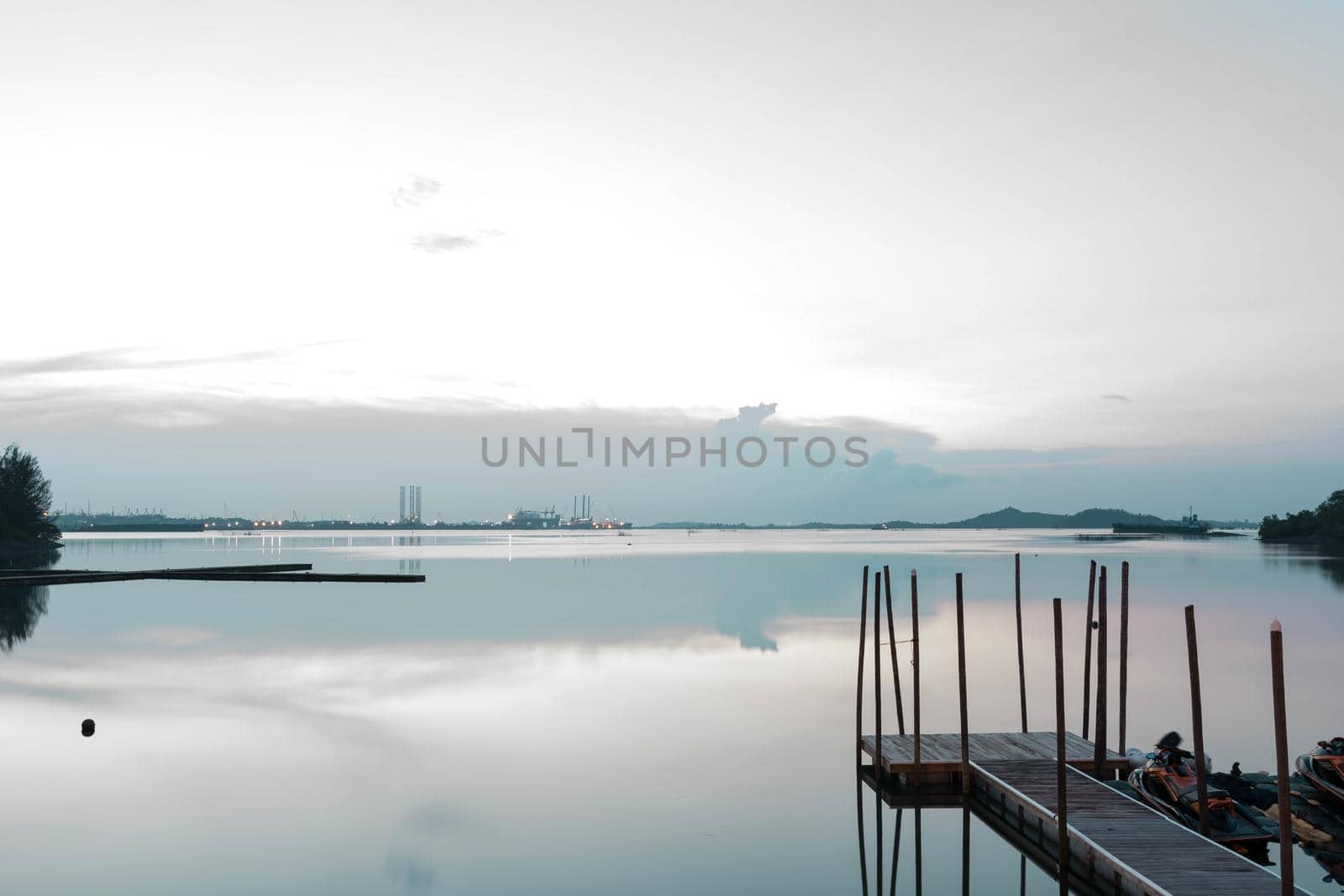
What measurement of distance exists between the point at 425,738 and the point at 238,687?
9487mm

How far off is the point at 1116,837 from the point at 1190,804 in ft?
8.34

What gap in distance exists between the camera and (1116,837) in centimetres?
1291

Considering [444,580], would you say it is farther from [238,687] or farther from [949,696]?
[949,696]

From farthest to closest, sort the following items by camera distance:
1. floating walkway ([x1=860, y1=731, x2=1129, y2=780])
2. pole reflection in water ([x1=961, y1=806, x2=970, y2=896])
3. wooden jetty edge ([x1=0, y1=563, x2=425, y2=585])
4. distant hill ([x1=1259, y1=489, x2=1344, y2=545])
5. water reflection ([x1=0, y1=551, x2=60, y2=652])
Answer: distant hill ([x1=1259, y1=489, x2=1344, y2=545])
wooden jetty edge ([x1=0, y1=563, x2=425, y2=585])
water reflection ([x1=0, y1=551, x2=60, y2=652])
floating walkway ([x1=860, y1=731, x2=1129, y2=780])
pole reflection in water ([x1=961, y1=806, x2=970, y2=896])

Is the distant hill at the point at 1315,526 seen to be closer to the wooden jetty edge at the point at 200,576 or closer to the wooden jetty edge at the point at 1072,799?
the wooden jetty edge at the point at 200,576

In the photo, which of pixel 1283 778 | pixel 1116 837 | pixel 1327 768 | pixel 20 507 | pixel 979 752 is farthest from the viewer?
pixel 20 507

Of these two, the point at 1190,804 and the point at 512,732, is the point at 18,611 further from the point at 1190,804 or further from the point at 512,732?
the point at 1190,804

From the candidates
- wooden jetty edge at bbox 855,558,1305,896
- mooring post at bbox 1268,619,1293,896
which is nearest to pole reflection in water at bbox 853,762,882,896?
wooden jetty edge at bbox 855,558,1305,896

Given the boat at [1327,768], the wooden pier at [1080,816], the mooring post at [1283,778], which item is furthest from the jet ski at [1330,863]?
the mooring post at [1283,778]

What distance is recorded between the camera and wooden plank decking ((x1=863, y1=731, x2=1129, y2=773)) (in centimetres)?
1700

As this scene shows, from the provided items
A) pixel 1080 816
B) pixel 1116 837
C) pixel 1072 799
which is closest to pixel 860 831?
pixel 1072 799

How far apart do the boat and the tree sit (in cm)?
11304

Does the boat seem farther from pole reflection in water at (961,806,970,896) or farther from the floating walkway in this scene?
pole reflection in water at (961,806,970,896)

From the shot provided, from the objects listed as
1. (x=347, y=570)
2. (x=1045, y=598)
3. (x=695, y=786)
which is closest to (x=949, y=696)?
(x=695, y=786)
